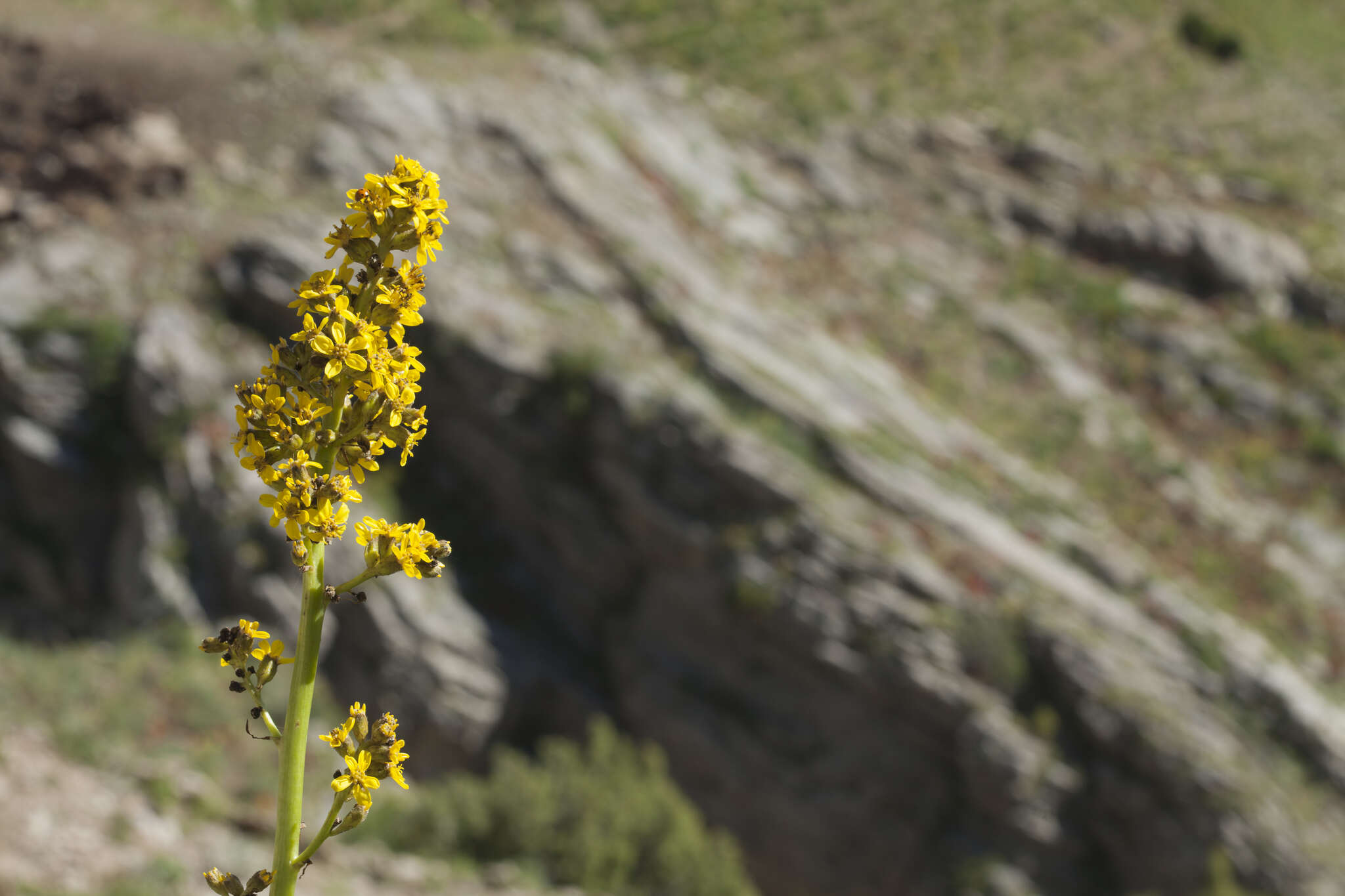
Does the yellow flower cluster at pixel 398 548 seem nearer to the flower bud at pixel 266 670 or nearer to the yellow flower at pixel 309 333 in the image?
the flower bud at pixel 266 670

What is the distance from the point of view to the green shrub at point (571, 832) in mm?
9461

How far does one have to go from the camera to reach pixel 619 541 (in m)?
13.6

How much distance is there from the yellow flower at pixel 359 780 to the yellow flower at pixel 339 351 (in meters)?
0.91

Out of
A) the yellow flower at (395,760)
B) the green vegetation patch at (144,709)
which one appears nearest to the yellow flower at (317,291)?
the yellow flower at (395,760)

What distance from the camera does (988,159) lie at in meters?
24.9

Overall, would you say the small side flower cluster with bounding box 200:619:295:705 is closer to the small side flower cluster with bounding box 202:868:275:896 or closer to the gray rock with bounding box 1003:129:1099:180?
the small side flower cluster with bounding box 202:868:275:896

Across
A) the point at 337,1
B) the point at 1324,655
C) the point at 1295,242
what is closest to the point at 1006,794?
the point at 1324,655

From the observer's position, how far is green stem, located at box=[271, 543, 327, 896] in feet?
6.86

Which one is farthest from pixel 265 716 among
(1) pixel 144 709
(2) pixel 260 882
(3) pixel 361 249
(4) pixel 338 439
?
(1) pixel 144 709

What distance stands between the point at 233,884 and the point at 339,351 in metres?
1.32

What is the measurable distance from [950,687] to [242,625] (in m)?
11.2

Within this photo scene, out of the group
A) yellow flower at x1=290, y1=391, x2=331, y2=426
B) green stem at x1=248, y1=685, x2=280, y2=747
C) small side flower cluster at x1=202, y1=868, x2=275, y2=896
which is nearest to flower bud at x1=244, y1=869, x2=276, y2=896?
small side flower cluster at x1=202, y1=868, x2=275, y2=896

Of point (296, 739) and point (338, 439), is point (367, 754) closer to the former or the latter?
point (296, 739)

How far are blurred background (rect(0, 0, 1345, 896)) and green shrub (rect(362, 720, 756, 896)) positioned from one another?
46mm
